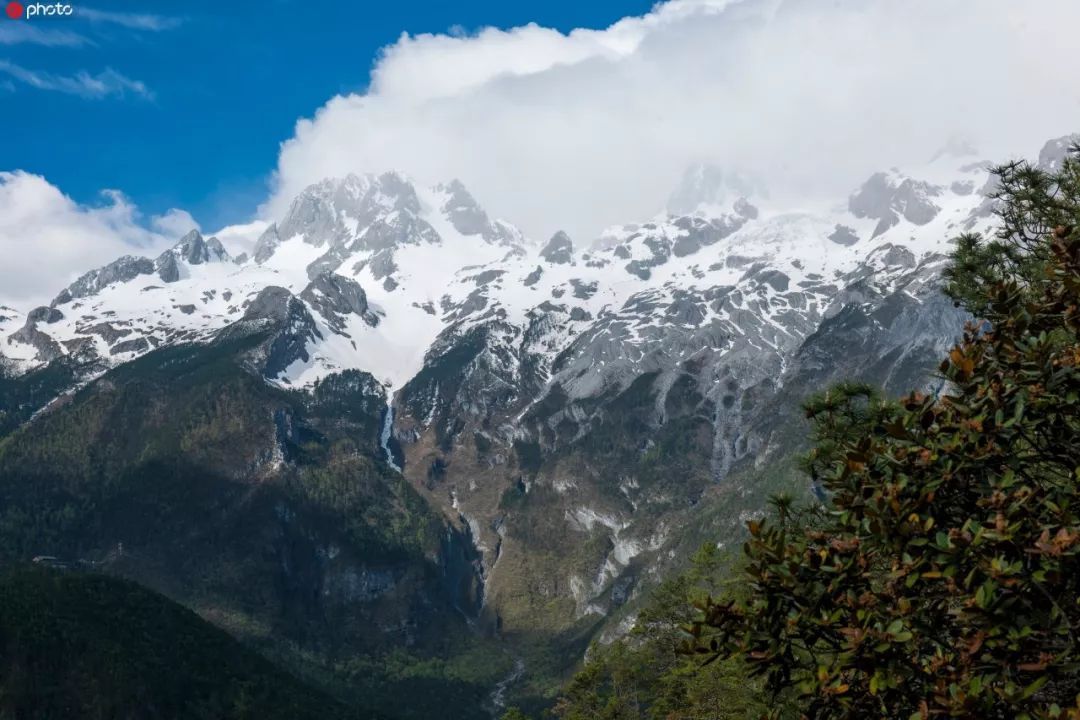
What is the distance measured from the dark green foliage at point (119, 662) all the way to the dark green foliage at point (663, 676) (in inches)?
4987

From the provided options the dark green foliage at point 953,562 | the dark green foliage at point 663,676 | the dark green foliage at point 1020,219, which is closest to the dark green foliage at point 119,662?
the dark green foliage at point 663,676

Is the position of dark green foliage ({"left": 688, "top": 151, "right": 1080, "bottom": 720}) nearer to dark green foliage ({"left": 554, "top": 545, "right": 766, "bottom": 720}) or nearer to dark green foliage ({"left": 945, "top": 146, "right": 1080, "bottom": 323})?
dark green foliage ({"left": 945, "top": 146, "right": 1080, "bottom": 323})

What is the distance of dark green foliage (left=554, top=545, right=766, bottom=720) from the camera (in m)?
37.0

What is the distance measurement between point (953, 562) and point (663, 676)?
121 feet

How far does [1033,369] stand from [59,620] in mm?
180365

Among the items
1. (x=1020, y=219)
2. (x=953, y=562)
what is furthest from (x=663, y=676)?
(x=953, y=562)

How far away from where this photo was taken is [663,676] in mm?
43406

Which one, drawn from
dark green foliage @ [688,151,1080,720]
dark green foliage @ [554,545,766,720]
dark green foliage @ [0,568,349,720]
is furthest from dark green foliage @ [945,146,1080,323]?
dark green foliage @ [0,568,349,720]

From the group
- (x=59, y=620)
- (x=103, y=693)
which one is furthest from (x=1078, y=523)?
(x=59, y=620)

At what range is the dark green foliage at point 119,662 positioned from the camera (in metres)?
143

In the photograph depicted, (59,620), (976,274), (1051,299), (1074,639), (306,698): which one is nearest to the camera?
(1074,639)

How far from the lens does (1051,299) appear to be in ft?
36.3

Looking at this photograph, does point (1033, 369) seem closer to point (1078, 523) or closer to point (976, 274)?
point (1078, 523)

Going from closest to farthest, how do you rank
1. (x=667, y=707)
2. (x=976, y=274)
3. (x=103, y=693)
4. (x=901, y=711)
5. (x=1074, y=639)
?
(x=1074, y=639) → (x=901, y=711) → (x=976, y=274) → (x=667, y=707) → (x=103, y=693)
